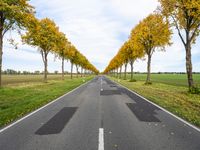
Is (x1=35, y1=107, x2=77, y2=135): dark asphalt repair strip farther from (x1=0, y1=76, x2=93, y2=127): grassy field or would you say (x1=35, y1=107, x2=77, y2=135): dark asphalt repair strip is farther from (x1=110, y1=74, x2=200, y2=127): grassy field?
(x1=110, y1=74, x2=200, y2=127): grassy field

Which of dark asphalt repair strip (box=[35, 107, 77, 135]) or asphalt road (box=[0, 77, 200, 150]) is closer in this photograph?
asphalt road (box=[0, 77, 200, 150])

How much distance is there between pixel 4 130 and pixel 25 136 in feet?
4.07

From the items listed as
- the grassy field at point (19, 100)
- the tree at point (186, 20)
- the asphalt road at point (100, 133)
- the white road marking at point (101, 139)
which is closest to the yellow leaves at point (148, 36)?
the tree at point (186, 20)

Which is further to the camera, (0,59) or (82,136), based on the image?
(0,59)

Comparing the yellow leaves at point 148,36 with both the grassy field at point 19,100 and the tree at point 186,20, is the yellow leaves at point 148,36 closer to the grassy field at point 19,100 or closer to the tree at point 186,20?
the tree at point 186,20

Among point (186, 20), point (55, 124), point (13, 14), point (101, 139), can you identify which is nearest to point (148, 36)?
point (186, 20)

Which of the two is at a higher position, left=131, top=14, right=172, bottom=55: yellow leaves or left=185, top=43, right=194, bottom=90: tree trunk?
left=131, top=14, right=172, bottom=55: yellow leaves

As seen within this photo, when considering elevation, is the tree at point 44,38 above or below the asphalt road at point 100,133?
above

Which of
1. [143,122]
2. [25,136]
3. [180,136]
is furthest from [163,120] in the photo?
[25,136]

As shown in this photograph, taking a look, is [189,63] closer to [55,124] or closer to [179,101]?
[179,101]

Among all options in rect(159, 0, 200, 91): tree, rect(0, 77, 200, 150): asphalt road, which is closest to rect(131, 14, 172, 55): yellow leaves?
rect(159, 0, 200, 91): tree

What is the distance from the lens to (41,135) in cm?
647

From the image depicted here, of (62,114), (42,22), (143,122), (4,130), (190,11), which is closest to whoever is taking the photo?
(4,130)

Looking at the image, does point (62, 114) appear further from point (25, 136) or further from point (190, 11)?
point (190, 11)
